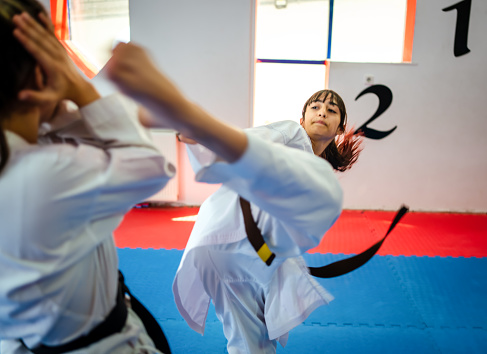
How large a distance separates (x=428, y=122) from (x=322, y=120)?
3.88 m

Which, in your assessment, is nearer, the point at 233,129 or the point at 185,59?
the point at 233,129

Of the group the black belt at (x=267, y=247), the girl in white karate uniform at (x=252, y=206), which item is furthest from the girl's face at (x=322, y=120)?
the black belt at (x=267, y=247)

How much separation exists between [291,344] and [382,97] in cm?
410

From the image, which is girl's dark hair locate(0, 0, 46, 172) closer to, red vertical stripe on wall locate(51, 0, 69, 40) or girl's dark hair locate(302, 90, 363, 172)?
girl's dark hair locate(302, 90, 363, 172)

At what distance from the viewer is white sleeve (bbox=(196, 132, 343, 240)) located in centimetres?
65

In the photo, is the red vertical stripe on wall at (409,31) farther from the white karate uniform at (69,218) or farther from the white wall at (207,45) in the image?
the white karate uniform at (69,218)

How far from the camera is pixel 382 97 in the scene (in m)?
5.08

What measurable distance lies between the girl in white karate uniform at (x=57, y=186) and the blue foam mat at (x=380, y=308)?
63.3 inches

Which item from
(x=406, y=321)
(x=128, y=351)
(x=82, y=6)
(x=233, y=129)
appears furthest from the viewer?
(x=82, y=6)

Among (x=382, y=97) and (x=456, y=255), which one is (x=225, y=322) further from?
(x=382, y=97)

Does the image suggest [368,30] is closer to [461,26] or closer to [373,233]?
[461,26]

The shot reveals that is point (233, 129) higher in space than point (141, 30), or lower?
lower

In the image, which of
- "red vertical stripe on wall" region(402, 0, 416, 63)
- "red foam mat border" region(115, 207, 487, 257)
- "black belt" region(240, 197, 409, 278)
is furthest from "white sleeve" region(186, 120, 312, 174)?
"red vertical stripe on wall" region(402, 0, 416, 63)

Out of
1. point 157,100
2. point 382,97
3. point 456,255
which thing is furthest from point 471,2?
point 157,100
